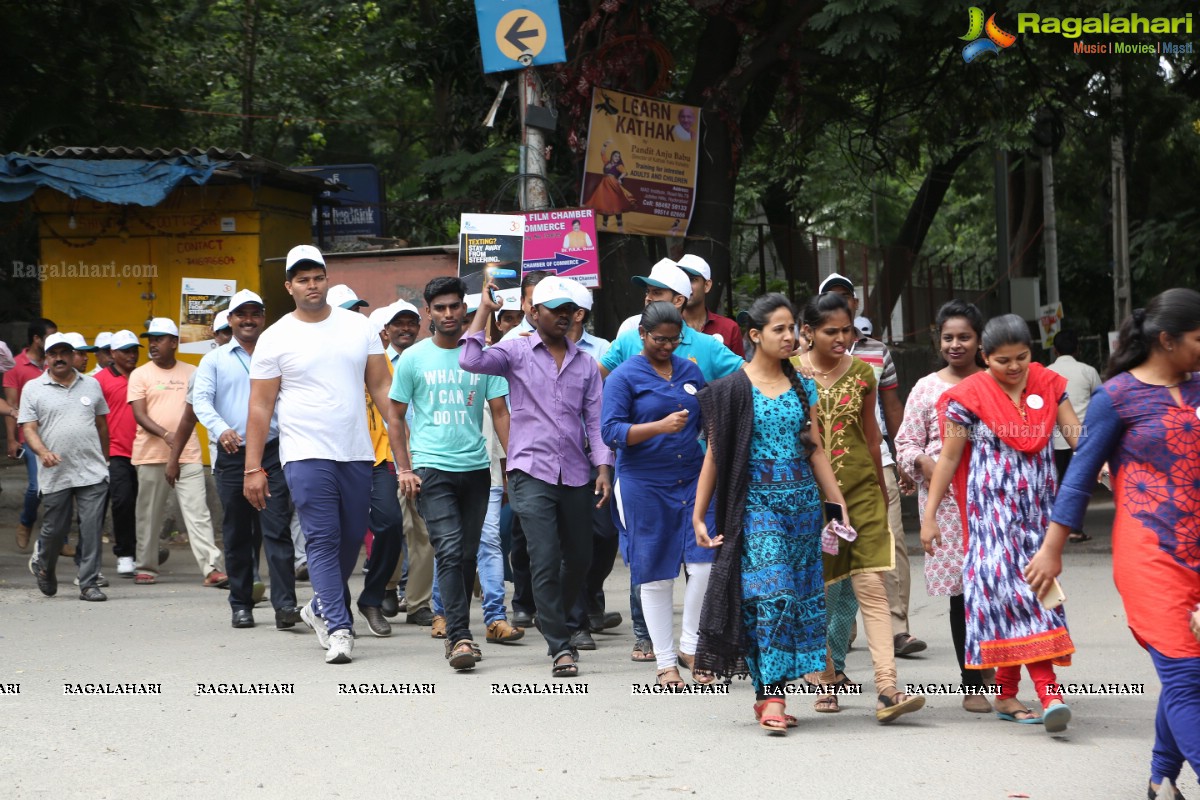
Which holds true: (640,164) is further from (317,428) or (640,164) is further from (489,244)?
(317,428)

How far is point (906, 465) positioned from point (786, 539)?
42.4 inches

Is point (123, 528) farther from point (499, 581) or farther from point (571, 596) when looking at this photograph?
point (571, 596)

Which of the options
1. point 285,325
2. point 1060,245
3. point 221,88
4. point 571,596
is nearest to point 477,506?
point 571,596

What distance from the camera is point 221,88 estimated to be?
921 inches

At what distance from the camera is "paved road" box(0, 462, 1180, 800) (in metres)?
5.04

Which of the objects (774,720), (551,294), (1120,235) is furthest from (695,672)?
(1120,235)

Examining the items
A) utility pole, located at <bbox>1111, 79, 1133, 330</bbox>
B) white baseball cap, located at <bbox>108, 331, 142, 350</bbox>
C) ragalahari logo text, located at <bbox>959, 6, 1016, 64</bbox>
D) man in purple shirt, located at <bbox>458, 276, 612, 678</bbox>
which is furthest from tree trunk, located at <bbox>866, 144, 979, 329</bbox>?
man in purple shirt, located at <bbox>458, 276, 612, 678</bbox>

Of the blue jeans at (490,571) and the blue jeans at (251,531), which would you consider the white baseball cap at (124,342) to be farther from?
the blue jeans at (490,571)

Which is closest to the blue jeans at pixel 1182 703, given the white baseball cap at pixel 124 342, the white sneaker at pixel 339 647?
the white sneaker at pixel 339 647

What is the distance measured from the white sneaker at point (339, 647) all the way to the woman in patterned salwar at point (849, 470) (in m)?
2.46

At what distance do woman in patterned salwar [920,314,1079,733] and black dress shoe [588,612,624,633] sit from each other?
3.20 meters

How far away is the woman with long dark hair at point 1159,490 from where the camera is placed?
14.3 ft

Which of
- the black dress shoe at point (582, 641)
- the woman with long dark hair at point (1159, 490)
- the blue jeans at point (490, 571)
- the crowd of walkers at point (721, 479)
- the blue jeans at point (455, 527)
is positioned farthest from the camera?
the blue jeans at point (490, 571)

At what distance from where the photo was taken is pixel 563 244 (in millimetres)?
11133
